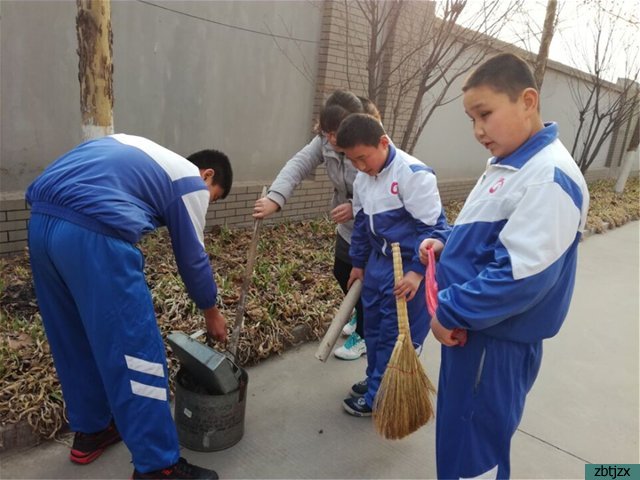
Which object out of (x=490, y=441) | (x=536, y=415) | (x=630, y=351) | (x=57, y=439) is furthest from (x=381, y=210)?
(x=630, y=351)

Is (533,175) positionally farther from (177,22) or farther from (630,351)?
(177,22)

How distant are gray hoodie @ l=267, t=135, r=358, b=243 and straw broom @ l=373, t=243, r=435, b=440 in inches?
34.2

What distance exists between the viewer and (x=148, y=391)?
2.04 m

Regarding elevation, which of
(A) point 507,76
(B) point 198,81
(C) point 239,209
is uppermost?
(A) point 507,76

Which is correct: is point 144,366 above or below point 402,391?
above

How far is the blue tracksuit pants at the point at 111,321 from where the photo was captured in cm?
191

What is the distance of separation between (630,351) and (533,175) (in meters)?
3.51

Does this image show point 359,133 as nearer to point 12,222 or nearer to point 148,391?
point 148,391

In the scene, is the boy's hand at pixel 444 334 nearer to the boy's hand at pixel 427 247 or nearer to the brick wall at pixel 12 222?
the boy's hand at pixel 427 247

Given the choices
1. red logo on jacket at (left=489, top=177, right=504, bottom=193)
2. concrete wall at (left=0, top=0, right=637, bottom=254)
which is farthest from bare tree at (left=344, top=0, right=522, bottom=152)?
red logo on jacket at (left=489, top=177, right=504, bottom=193)

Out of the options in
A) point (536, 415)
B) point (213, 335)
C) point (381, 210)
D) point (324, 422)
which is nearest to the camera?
point (213, 335)

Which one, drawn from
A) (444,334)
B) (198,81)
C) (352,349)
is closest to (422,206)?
(444,334)

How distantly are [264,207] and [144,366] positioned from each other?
1309mm

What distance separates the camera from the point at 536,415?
321 cm
